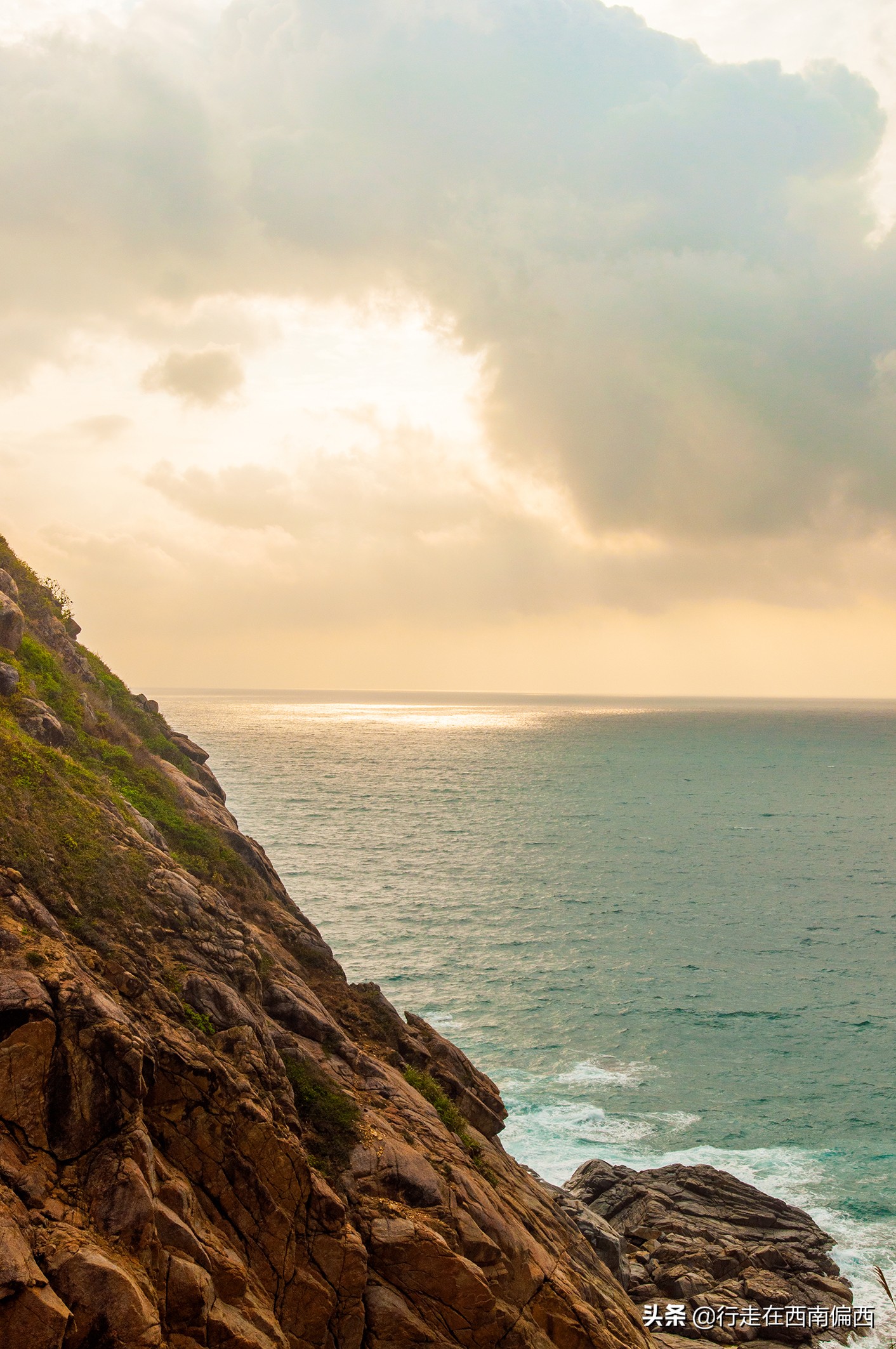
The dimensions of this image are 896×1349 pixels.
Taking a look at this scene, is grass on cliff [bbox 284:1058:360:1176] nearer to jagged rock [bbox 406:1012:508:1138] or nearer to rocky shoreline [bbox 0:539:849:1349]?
rocky shoreline [bbox 0:539:849:1349]

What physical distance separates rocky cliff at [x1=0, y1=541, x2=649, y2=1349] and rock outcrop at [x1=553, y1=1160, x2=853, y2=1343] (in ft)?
25.6

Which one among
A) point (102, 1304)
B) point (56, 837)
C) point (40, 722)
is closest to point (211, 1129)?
point (102, 1304)

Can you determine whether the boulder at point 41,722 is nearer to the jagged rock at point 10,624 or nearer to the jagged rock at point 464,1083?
the jagged rock at point 10,624

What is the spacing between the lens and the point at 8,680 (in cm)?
1900

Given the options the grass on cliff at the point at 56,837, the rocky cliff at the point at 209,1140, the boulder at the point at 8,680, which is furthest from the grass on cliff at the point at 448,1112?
the boulder at the point at 8,680

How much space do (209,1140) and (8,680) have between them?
11.8m

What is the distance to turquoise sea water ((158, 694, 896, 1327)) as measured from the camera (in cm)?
3575

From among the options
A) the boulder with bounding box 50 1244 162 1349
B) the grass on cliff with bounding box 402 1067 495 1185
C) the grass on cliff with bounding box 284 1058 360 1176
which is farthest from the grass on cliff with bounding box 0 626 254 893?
the boulder with bounding box 50 1244 162 1349

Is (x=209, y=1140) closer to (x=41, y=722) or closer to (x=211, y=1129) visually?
(x=211, y=1129)

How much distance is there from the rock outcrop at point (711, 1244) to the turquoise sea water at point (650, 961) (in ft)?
6.05

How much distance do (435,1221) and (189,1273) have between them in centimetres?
539

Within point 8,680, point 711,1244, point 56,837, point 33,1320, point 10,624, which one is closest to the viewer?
point 33,1320

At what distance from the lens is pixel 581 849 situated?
9300 cm

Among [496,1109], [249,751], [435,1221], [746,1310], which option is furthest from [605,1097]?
[249,751]
